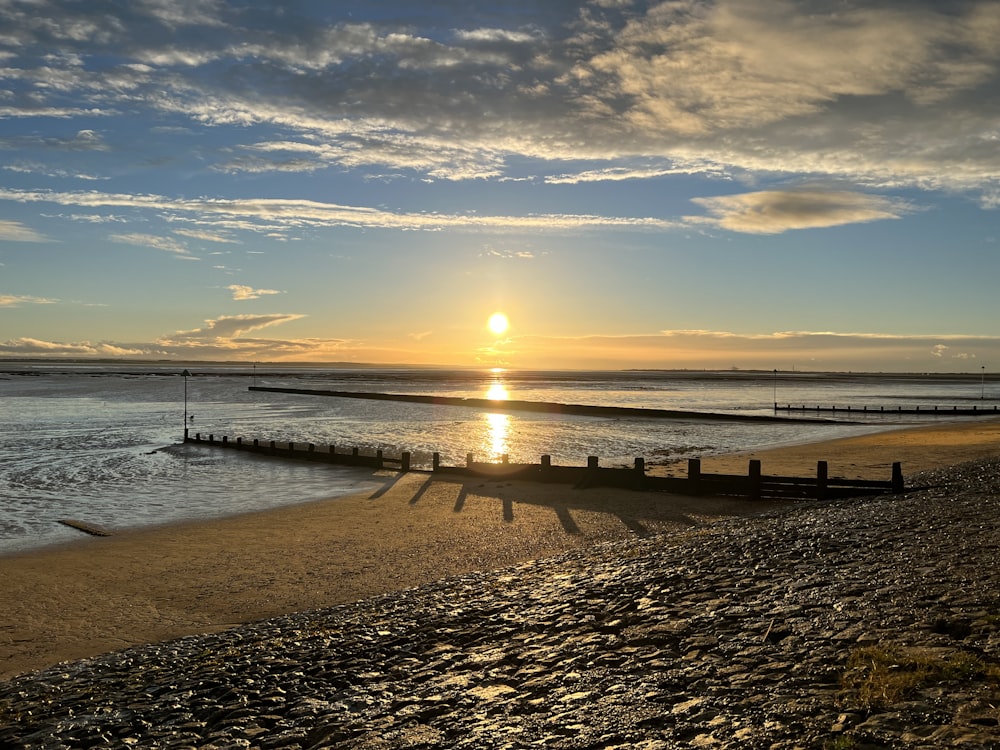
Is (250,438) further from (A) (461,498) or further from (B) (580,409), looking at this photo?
(B) (580,409)

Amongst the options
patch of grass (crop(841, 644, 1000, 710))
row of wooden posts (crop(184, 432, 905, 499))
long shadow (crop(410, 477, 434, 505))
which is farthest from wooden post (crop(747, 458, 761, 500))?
patch of grass (crop(841, 644, 1000, 710))

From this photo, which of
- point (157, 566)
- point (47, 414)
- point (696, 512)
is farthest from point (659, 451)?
point (47, 414)

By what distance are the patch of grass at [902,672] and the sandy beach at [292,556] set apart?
8745 mm

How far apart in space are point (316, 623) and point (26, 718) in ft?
13.1

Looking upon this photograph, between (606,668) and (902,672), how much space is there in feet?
10.2

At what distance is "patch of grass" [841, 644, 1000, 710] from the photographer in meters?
6.82

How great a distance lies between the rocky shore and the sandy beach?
61.4 inches

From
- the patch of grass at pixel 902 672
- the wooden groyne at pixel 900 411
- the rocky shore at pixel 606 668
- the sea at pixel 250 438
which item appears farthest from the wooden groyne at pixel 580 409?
the patch of grass at pixel 902 672

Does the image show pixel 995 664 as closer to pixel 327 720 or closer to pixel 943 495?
pixel 327 720

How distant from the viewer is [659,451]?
39.8 meters

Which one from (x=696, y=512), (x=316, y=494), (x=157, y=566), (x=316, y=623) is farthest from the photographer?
(x=316, y=494)

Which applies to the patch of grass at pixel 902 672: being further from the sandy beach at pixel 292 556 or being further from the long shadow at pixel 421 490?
the long shadow at pixel 421 490

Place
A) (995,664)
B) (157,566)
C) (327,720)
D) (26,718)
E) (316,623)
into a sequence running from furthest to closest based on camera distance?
(157,566) < (316,623) < (26,718) < (327,720) < (995,664)

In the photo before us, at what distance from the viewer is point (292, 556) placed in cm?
1697
